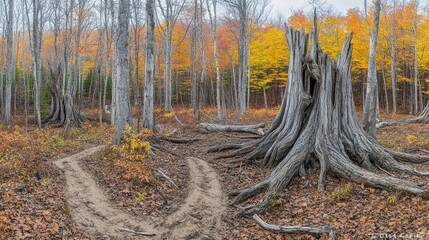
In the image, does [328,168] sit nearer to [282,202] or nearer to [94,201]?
[282,202]

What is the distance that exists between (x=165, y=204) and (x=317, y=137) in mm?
4743

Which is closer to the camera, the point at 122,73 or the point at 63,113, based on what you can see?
the point at 122,73

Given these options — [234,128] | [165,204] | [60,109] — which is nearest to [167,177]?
[165,204]

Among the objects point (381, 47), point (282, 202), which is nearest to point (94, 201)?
point (282, 202)

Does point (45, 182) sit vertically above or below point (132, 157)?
below

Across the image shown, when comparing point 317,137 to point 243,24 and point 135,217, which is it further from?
point 243,24

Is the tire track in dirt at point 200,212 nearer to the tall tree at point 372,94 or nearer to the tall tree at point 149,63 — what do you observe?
the tall tree at point 149,63

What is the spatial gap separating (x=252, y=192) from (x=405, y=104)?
111 feet

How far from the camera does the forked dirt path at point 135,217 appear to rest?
19.3 feet

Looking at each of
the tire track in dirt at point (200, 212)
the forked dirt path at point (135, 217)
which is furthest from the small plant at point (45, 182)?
the tire track in dirt at point (200, 212)

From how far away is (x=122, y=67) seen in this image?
9.91 metres

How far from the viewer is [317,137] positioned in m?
8.48

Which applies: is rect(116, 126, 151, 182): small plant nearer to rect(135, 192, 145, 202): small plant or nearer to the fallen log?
rect(135, 192, 145, 202): small plant

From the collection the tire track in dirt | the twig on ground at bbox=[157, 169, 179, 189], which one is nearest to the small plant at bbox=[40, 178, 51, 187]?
the twig on ground at bbox=[157, 169, 179, 189]
